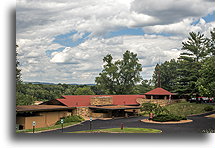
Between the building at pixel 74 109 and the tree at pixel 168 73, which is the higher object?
the tree at pixel 168 73

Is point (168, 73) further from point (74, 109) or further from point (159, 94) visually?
point (74, 109)

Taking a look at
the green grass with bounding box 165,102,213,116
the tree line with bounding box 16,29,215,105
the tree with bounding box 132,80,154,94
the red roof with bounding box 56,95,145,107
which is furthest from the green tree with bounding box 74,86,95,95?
the green grass with bounding box 165,102,213,116

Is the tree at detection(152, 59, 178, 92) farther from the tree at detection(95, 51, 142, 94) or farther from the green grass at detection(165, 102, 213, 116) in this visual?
the green grass at detection(165, 102, 213, 116)

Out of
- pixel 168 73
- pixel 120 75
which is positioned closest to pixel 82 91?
pixel 120 75

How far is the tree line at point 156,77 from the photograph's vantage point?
34609 mm

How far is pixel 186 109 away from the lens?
3778cm

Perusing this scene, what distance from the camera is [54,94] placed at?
143 ft

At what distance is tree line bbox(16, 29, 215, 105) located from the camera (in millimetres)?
34609

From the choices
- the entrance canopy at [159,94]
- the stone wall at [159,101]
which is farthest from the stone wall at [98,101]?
the entrance canopy at [159,94]

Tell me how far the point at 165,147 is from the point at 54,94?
94.2 feet

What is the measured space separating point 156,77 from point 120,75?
6.92 meters

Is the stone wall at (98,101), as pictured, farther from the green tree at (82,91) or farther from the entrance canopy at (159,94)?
the green tree at (82,91)
